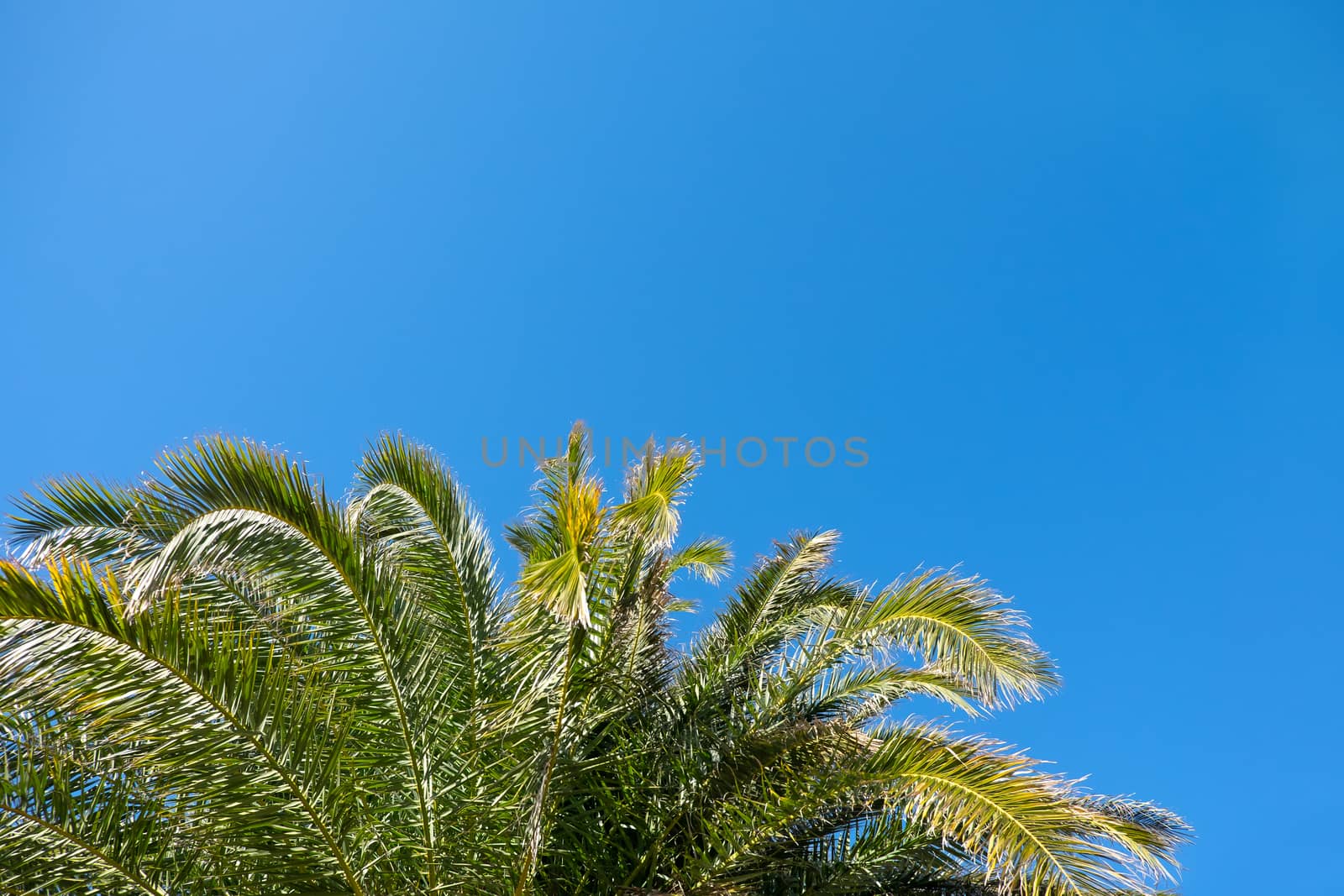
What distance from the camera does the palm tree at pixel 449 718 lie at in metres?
4.13

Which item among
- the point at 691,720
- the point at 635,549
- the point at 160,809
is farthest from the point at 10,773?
the point at 691,720

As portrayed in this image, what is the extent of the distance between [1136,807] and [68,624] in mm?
9259

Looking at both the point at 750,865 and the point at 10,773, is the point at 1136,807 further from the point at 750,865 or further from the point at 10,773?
the point at 10,773

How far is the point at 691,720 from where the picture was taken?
6523 mm

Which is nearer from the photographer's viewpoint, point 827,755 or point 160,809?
point 160,809

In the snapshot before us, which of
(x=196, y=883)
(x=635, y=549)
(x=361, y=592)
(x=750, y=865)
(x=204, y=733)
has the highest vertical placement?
(x=635, y=549)

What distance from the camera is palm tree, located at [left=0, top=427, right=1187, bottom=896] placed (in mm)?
4133

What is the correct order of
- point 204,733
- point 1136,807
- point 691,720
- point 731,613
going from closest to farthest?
point 204,733 → point 691,720 → point 731,613 → point 1136,807

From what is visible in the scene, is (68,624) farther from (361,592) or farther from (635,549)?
(635,549)

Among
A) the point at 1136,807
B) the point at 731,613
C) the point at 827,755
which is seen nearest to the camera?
the point at 827,755

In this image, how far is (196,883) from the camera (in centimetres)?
464

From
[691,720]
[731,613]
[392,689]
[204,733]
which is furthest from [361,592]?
[731,613]

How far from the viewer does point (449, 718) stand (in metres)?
5.70

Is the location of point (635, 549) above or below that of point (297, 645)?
above
